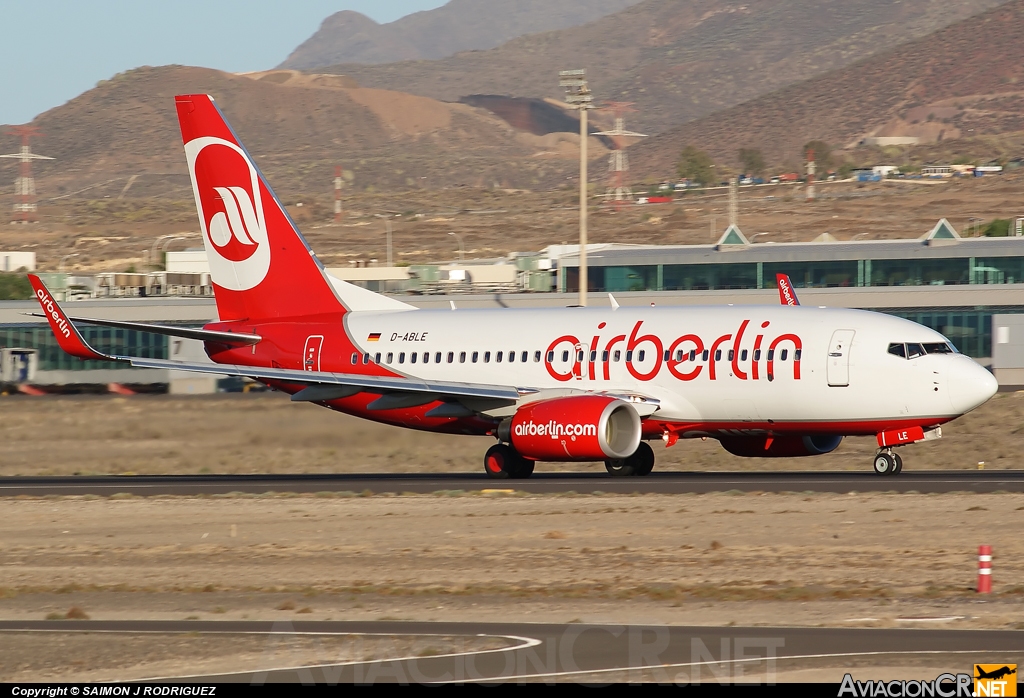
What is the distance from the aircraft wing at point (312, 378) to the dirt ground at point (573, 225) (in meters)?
111

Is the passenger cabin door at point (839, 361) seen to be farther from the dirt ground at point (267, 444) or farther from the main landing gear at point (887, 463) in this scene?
the dirt ground at point (267, 444)

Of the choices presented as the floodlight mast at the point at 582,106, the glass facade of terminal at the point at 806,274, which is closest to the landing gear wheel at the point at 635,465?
the floodlight mast at the point at 582,106

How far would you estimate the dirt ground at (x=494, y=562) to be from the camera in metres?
16.9

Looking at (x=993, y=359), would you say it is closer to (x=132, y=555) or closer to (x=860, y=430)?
(x=860, y=430)

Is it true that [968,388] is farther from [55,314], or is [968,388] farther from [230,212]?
[55,314]

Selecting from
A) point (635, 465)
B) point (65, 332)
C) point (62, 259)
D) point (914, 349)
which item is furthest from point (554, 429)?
point (62, 259)

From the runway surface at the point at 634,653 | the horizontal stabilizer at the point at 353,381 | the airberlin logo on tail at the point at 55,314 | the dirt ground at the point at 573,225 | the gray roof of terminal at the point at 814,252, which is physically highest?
the dirt ground at the point at 573,225

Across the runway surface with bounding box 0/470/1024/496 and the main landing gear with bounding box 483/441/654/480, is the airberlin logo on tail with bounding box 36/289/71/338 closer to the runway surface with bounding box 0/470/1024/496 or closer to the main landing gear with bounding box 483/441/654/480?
the runway surface with bounding box 0/470/1024/496

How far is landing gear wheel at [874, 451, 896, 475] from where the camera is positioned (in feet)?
109

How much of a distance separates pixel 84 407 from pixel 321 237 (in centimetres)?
12279

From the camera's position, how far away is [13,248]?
6703 inches

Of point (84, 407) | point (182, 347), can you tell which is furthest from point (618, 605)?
point (182, 347)

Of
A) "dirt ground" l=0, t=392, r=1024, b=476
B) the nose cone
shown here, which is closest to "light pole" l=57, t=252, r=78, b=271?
"dirt ground" l=0, t=392, r=1024, b=476

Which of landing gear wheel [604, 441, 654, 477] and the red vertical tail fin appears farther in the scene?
the red vertical tail fin
